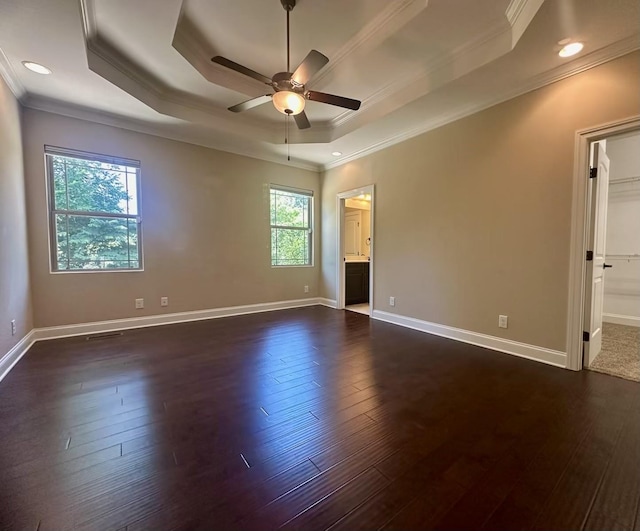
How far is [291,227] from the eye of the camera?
558 cm

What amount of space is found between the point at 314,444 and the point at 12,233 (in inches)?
136

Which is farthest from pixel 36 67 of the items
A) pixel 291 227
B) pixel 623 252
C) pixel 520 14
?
pixel 623 252

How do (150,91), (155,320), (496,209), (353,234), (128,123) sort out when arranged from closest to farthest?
(496,209)
(150,91)
(128,123)
(155,320)
(353,234)

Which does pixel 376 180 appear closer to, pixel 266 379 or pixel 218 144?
pixel 218 144

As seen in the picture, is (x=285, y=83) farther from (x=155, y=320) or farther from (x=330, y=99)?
(x=155, y=320)

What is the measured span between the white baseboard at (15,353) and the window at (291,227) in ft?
10.7

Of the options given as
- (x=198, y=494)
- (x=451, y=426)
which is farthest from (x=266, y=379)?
(x=451, y=426)

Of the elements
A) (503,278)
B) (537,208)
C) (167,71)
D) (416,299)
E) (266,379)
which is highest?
(167,71)

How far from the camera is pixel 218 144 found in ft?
15.0

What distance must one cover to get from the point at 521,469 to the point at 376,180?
3.95m

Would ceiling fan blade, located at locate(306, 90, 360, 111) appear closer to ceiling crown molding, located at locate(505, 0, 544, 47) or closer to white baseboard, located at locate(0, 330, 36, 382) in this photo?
ceiling crown molding, located at locate(505, 0, 544, 47)

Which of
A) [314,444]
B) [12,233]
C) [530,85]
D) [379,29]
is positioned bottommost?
[314,444]

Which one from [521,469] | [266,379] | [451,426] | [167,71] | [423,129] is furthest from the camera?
[423,129]

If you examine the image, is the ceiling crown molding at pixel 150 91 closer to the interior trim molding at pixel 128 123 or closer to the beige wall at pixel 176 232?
the interior trim molding at pixel 128 123
